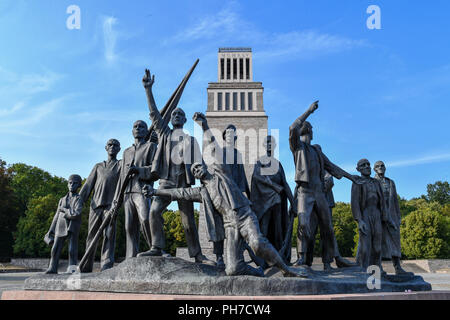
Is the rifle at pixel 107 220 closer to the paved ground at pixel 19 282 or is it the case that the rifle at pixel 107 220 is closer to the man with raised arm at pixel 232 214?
the man with raised arm at pixel 232 214

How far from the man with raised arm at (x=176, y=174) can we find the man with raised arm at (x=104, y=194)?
1294 millimetres

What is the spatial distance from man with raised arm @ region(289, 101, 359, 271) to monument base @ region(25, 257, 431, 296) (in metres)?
1.13

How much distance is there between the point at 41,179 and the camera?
48.3 m

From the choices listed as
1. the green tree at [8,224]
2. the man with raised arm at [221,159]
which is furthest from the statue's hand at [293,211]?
the green tree at [8,224]

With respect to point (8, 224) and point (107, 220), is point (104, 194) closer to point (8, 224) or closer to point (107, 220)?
point (107, 220)

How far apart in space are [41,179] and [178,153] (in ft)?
154

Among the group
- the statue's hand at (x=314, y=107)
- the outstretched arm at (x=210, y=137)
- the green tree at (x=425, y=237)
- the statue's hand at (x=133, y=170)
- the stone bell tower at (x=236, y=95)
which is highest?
the stone bell tower at (x=236, y=95)

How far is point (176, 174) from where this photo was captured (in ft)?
23.7

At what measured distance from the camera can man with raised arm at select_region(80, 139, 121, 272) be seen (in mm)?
7859

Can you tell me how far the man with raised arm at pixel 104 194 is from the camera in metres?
7.86

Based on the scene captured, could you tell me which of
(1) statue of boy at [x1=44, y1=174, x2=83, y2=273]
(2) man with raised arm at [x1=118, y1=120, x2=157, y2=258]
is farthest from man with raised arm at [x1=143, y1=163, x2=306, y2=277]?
(1) statue of boy at [x1=44, y1=174, x2=83, y2=273]
